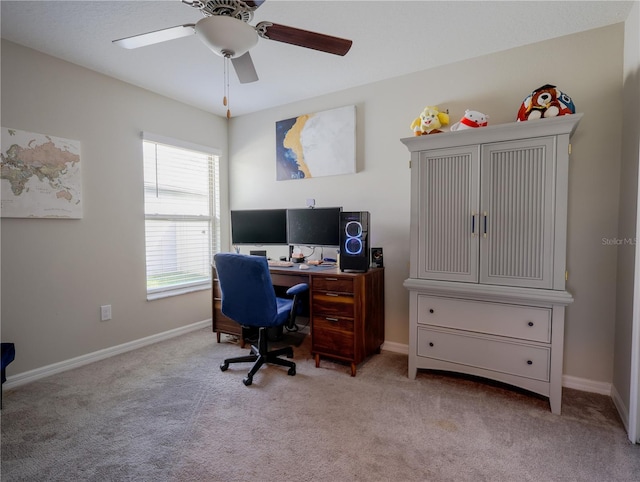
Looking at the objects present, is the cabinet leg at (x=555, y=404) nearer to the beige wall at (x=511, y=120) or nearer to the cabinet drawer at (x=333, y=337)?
the beige wall at (x=511, y=120)

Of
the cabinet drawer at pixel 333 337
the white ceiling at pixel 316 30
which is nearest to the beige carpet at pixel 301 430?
the cabinet drawer at pixel 333 337

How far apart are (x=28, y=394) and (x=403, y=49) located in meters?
3.58

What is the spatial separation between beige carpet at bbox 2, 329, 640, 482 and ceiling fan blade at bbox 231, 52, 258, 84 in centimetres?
208

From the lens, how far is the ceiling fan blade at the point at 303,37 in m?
1.56

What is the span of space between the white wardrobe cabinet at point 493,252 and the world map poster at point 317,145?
0.85 m

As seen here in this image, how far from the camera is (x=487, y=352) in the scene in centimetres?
214

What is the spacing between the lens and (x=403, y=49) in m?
2.36

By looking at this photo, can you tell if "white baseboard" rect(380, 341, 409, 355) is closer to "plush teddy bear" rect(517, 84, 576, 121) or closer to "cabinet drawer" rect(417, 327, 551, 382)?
"cabinet drawer" rect(417, 327, 551, 382)

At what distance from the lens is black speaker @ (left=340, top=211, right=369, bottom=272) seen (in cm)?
244

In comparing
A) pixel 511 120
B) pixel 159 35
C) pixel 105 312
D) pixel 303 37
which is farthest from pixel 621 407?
pixel 105 312

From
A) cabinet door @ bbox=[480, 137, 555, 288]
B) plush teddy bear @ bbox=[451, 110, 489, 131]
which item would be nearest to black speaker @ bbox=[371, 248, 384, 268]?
cabinet door @ bbox=[480, 137, 555, 288]

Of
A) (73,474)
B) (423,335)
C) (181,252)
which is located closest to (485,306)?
(423,335)

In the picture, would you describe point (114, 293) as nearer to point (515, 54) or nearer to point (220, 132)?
point (220, 132)

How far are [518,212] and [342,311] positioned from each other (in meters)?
1.36
